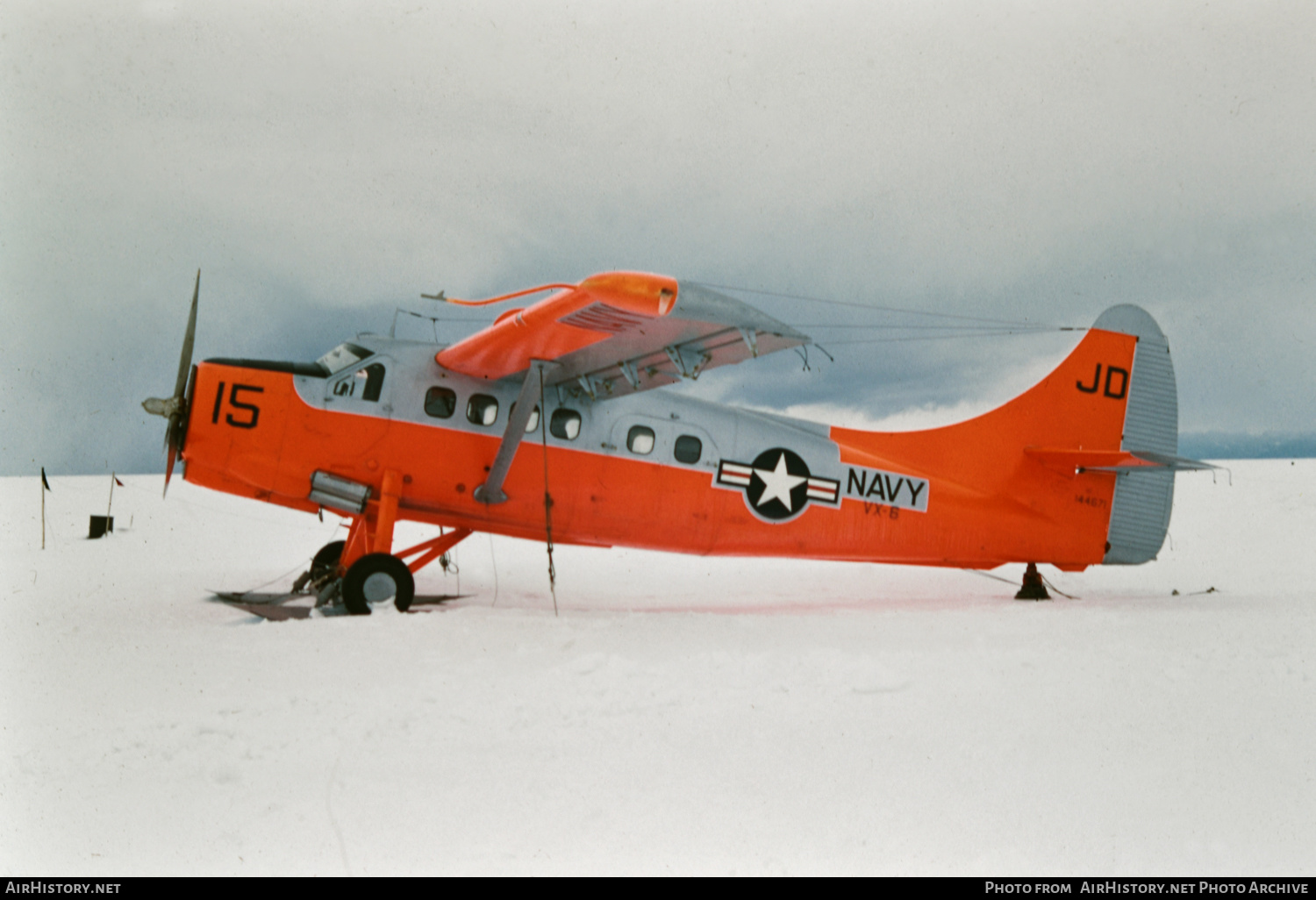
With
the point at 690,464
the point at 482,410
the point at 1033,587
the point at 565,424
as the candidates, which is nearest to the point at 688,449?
the point at 690,464

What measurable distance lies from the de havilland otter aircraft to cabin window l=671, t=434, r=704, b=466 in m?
0.02

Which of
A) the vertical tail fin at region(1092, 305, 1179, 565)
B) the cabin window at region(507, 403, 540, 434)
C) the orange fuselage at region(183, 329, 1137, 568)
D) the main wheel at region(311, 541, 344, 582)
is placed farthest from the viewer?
the vertical tail fin at region(1092, 305, 1179, 565)

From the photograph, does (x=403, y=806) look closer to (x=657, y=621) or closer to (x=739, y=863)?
(x=739, y=863)

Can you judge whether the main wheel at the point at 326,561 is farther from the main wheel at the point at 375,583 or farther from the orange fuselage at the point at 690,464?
the main wheel at the point at 375,583

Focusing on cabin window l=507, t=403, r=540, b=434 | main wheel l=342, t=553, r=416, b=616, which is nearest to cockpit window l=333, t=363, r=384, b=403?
cabin window l=507, t=403, r=540, b=434

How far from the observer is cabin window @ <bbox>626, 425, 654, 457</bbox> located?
8078 millimetres

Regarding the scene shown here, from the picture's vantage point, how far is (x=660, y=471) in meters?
8.15

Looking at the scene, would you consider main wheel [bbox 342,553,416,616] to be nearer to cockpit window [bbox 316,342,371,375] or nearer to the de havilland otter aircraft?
the de havilland otter aircraft

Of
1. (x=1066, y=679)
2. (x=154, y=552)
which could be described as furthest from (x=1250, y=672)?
(x=154, y=552)

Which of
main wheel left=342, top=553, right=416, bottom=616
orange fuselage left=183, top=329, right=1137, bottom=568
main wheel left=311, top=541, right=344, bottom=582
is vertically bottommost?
main wheel left=311, top=541, right=344, bottom=582

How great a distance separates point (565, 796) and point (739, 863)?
2.49 feet

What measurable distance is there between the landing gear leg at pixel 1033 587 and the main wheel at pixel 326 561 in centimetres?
809

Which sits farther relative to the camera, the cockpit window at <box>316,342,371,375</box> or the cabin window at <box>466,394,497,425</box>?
the cabin window at <box>466,394,497,425</box>

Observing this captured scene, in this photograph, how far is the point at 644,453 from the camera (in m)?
8.11
